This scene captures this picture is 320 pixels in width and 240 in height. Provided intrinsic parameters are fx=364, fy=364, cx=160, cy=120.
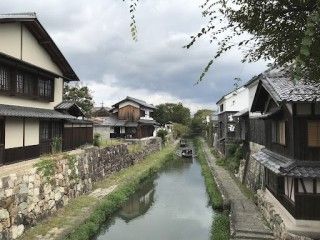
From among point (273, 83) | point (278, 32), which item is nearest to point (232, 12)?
point (278, 32)

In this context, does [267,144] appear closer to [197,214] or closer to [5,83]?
[197,214]

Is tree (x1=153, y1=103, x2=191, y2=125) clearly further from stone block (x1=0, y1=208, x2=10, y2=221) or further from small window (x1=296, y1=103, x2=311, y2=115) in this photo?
stone block (x1=0, y1=208, x2=10, y2=221)

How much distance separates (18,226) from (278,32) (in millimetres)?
12386

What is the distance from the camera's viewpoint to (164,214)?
22.7m

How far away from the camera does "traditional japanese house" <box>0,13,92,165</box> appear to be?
19219 mm

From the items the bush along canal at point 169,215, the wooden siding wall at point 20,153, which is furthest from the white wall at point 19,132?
the bush along canal at point 169,215

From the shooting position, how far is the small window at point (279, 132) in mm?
16328

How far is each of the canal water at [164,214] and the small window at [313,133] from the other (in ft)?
23.9

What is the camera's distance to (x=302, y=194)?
46.5ft

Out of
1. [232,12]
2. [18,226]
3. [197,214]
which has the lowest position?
[197,214]

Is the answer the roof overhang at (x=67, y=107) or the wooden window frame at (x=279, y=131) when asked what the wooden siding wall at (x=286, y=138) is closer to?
the wooden window frame at (x=279, y=131)

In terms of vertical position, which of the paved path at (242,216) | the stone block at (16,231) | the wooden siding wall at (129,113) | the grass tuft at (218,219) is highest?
the wooden siding wall at (129,113)

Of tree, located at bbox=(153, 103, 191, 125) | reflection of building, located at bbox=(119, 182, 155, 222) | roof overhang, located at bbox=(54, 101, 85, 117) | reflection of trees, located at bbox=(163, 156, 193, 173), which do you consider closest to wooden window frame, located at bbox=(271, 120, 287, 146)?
reflection of building, located at bbox=(119, 182, 155, 222)

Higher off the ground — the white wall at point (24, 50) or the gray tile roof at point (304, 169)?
the white wall at point (24, 50)
